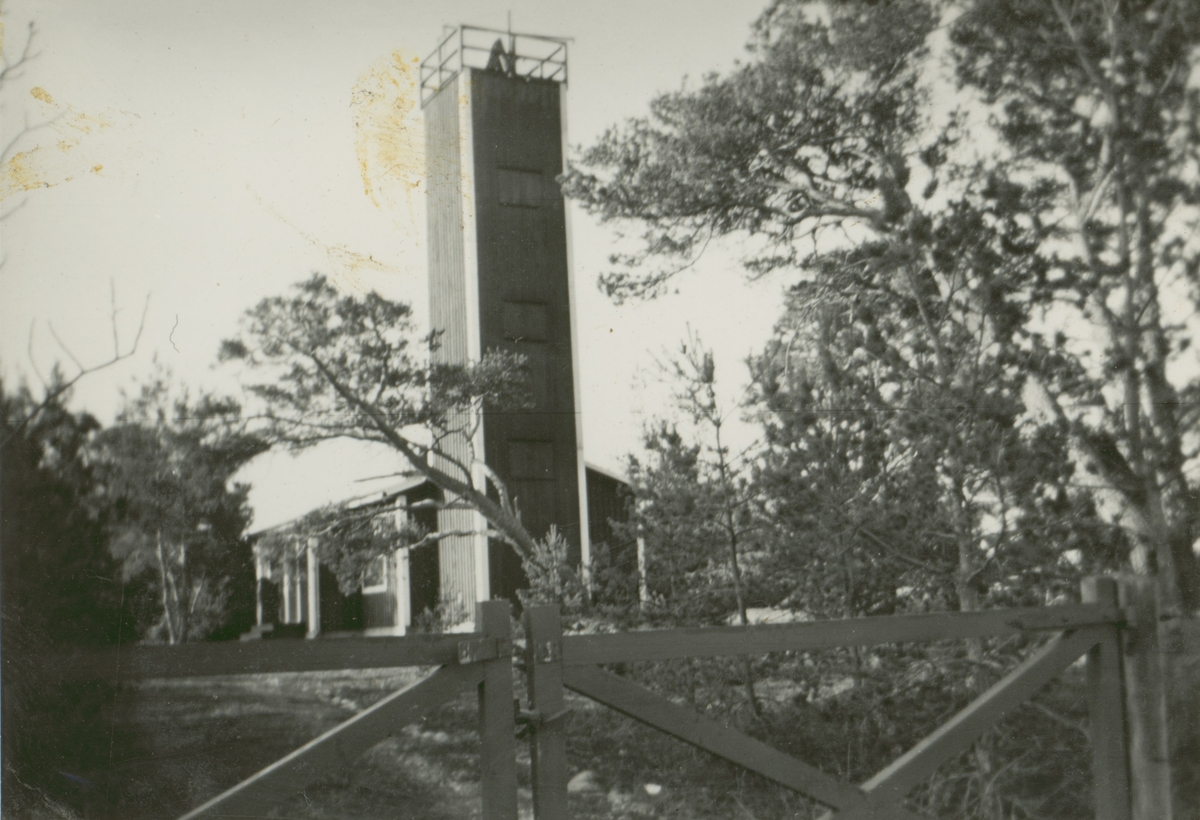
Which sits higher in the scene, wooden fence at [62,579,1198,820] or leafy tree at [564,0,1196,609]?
leafy tree at [564,0,1196,609]

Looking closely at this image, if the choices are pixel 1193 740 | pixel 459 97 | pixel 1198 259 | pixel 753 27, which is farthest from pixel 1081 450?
pixel 459 97

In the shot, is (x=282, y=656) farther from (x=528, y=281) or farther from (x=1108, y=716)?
(x=1108, y=716)

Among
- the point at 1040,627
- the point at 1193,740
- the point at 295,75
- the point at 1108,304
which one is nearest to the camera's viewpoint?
the point at 1040,627

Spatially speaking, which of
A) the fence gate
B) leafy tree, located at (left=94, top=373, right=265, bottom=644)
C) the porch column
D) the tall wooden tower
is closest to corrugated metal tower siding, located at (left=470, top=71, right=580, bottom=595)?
the tall wooden tower

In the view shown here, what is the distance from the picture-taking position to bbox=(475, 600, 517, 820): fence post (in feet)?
8.55

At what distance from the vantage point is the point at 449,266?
13.2 feet

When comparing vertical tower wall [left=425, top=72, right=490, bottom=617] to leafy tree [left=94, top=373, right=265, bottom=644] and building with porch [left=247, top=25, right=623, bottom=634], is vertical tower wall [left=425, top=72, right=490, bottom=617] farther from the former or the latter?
leafy tree [left=94, top=373, right=265, bottom=644]

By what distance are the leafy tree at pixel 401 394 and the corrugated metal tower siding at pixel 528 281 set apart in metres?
0.08

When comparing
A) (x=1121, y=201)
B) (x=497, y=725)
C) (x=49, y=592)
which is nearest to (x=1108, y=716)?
(x=497, y=725)

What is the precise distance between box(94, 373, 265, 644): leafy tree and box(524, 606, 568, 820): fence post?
5.58ft

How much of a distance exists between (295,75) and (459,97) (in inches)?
25.9

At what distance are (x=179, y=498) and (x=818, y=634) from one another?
2442 millimetres

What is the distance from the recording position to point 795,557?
185 inches

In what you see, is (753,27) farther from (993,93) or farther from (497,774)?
(497,774)
